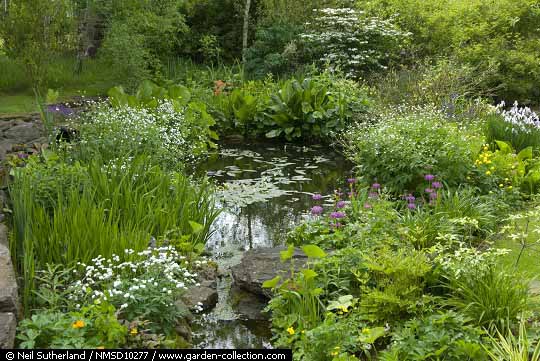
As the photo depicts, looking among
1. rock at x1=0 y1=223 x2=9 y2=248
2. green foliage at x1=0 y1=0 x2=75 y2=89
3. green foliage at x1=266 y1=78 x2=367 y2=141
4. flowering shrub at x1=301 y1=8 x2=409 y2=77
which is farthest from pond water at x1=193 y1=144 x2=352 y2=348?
green foliage at x1=0 y1=0 x2=75 y2=89

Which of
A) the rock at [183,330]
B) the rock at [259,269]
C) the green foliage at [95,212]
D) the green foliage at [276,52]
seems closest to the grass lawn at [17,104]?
the green foliage at [276,52]

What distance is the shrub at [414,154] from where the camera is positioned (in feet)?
22.2

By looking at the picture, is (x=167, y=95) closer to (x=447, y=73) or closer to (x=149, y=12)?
(x=149, y=12)

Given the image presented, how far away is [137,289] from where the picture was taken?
13.2 feet

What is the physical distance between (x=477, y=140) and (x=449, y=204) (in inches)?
78.7

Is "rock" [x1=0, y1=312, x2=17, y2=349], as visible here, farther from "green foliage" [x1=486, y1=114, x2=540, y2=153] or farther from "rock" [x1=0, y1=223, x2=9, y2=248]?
"green foliage" [x1=486, y1=114, x2=540, y2=153]

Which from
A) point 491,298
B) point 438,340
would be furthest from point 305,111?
point 438,340

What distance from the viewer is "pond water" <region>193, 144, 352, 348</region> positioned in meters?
4.77

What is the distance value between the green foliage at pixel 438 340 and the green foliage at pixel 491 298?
0.45 feet

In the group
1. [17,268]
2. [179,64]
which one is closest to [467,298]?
[17,268]

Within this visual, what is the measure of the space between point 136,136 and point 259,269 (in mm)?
3023

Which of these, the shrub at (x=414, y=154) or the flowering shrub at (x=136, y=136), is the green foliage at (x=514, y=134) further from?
the flowering shrub at (x=136, y=136)

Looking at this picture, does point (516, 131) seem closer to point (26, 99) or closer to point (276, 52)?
point (276, 52)

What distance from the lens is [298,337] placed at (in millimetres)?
4344
